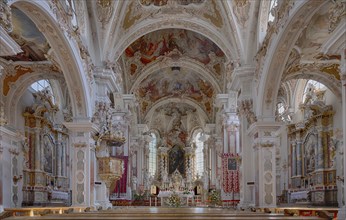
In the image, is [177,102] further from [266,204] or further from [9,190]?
[266,204]

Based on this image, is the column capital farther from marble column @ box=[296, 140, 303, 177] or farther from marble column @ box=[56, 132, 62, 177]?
marble column @ box=[56, 132, 62, 177]

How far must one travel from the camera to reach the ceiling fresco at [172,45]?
23578mm

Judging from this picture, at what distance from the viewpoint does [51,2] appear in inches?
494

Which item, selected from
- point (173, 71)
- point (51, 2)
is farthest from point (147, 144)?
point (51, 2)

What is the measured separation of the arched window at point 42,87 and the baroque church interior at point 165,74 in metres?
0.09

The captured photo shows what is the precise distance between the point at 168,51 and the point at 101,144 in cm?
866

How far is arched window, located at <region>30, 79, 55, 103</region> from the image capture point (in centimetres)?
2056

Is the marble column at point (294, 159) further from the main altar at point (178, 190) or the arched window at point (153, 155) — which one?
the arched window at point (153, 155)

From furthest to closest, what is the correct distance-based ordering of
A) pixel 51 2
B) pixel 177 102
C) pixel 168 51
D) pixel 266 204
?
pixel 177 102 → pixel 168 51 → pixel 266 204 → pixel 51 2

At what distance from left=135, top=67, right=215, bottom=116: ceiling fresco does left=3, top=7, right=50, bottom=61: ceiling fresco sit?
11.5m

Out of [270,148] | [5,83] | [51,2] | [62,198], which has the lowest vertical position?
[62,198]

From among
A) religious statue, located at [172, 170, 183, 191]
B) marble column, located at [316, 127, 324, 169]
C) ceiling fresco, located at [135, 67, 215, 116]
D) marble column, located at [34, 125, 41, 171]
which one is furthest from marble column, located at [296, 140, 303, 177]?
religious statue, located at [172, 170, 183, 191]

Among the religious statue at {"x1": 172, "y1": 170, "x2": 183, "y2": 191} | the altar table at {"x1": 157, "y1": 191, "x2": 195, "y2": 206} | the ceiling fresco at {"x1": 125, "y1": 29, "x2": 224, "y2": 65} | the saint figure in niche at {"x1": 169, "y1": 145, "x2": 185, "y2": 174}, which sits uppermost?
the ceiling fresco at {"x1": 125, "y1": 29, "x2": 224, "y2": 65}

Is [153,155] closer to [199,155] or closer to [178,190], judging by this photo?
[199,155]
